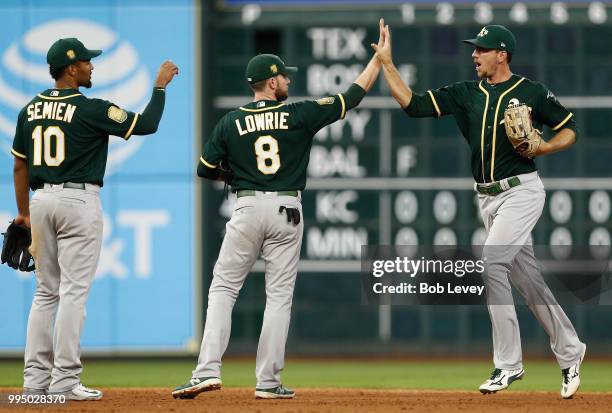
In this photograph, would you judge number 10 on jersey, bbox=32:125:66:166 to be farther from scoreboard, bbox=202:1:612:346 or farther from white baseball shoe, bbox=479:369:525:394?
scoreboard, bbox=202:1:612:346

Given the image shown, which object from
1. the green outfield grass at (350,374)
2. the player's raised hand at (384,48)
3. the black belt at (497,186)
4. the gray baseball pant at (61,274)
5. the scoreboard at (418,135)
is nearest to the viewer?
the gray baseball pant at (61,274)

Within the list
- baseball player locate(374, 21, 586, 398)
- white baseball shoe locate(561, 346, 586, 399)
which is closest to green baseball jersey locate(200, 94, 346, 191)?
baseball player locate(374, 21, 586, 398)

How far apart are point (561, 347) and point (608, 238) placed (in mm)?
4004

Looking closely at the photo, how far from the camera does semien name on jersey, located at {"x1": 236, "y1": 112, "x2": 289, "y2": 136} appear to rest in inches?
254

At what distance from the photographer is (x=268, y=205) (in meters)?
6.41

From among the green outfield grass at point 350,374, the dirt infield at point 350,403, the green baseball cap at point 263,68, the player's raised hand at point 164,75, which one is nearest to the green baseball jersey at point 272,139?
the green baseball cap at point 263,68

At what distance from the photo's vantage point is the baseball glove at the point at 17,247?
22.2ft

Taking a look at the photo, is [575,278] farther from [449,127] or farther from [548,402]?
[548,402]

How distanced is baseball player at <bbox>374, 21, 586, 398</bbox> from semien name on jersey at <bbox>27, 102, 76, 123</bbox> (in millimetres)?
1701

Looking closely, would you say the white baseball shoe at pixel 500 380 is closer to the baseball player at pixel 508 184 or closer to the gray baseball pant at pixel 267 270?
the baseball player at pixel 508 184

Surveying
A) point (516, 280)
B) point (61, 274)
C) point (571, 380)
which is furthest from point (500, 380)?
point (61, 274)

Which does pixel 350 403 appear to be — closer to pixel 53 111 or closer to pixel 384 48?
pixel 384 48

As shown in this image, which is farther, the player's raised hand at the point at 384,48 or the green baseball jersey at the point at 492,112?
the player's raised hand at the point at 384,48

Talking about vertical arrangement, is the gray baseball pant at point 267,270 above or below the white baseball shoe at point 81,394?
above
